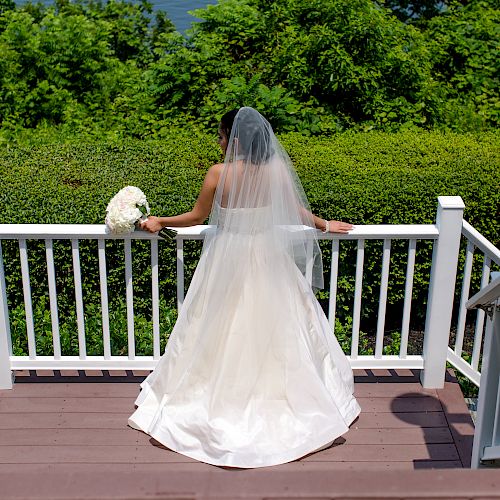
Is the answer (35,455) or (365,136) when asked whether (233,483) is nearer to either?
(35,455)

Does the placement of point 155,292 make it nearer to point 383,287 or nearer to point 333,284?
point 333,284

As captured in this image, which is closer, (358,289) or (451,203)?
(451,203)

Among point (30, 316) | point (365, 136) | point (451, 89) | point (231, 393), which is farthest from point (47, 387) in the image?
point (451, 89)

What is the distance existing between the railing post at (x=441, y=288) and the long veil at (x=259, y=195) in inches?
26.6

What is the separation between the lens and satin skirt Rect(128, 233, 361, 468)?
12.2ft

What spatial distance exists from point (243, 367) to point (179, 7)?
13353 mm

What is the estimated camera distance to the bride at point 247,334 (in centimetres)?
371

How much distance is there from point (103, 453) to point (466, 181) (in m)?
3.16

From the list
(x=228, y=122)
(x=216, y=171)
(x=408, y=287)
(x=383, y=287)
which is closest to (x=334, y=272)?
(x=383, y=287)

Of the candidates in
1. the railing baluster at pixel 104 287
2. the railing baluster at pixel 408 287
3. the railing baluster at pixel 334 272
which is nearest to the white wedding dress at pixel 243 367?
the railing baluster at pixel 334 272

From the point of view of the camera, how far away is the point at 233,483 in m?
1.57

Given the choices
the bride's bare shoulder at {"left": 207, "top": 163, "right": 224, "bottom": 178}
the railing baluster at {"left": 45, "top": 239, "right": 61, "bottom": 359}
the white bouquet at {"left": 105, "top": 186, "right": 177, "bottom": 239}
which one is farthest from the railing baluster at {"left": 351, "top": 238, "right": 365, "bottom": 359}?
the railing baluster at {"left": 45, "top": 239, "right": 61, "bottom": 359}

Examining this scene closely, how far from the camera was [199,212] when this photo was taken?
391 centimetres

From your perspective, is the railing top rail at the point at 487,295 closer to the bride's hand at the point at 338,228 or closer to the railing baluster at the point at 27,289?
the bride's hand at the point at 338,228
